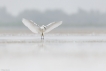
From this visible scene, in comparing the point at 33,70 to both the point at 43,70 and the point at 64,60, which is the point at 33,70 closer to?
the point at 43,70

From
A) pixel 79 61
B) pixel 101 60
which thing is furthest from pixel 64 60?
pixel 101 60

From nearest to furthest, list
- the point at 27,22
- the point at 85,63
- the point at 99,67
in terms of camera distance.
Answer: the point at 99,67 < the point at 85,63 < the point at 27,22

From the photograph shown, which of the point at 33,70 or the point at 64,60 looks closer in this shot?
the point at 33,70

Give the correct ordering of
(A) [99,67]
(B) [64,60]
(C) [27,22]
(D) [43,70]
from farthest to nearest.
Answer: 1. (C) [27,22]
2. (B) [64,60]
3. (A) [99,67]
4. (D) [43,70]

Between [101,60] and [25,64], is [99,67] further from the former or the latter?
[25,64]

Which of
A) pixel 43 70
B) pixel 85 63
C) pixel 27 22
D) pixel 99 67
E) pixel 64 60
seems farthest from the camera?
pixel 27 22

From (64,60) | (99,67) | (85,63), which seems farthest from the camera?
(64,60)

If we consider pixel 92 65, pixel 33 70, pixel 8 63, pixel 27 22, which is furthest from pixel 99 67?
pixel 27 22

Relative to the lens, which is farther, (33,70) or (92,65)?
(92,65)

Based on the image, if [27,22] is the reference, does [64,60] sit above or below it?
below
